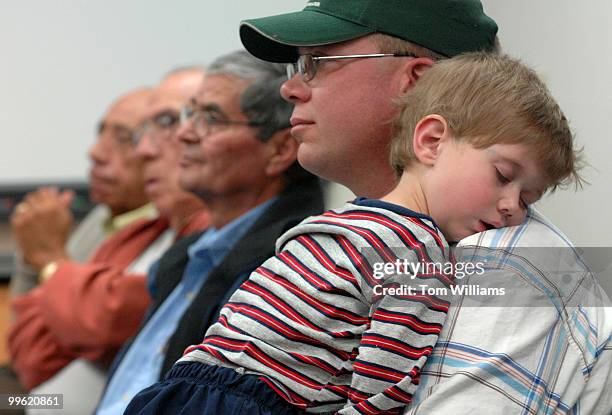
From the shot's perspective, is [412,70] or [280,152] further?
[280,152]

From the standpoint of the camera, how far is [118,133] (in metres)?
4.32

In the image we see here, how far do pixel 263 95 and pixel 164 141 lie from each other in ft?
3.21

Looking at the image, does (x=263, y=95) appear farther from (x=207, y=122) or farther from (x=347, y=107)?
(x=347, y=107)

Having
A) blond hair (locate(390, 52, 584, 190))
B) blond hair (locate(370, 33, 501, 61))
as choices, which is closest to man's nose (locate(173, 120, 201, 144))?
blond hair (locate(370, 33, 501, 61))

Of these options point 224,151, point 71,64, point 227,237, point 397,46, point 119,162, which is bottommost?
point 119,162

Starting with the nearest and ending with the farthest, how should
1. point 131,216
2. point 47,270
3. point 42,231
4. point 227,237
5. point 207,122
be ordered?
point 227,237
point 207,122
point 47,270
point 42,231
point 131,216

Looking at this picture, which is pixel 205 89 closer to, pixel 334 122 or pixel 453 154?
pixel 334 122

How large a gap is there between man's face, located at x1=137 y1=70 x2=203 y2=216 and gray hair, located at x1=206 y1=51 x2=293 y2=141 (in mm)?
787

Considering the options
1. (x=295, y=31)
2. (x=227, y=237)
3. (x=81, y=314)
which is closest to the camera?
(x=295, y=31)

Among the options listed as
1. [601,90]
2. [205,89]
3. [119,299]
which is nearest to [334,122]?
[601,90]

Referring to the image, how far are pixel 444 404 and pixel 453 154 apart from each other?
354 millimetres

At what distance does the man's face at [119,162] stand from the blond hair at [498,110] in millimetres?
2683

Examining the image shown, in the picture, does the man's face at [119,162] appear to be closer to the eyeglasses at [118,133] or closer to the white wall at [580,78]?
the eyeglasses at [118,133]

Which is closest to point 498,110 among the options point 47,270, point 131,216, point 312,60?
point 312,60
